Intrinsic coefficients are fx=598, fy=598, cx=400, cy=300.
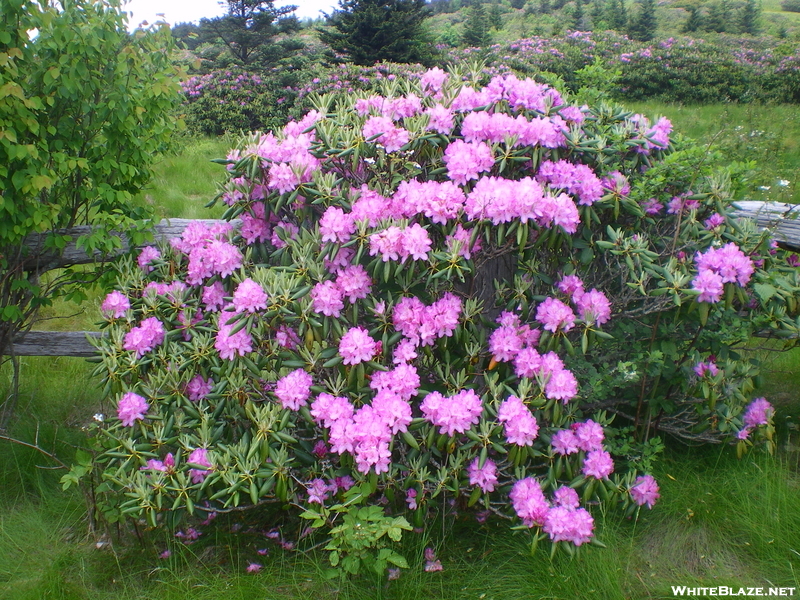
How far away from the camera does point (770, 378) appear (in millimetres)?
3553

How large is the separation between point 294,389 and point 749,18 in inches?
1297

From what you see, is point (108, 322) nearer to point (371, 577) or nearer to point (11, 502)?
point (11, 502)

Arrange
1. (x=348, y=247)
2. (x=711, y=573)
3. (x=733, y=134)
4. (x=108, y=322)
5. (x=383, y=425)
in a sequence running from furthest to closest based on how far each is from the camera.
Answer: (x=733, y=134)
(x=108, y=322)
(x=348, y=247)
(x=711, y=573)
(x=383, y=425)

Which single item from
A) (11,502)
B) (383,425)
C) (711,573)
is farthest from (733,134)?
(11,502)

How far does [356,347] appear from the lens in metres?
2.20

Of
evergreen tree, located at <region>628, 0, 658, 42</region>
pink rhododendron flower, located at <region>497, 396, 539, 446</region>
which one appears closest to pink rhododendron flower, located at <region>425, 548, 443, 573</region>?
pink rhododendron flower, located at <region>497, 396, 539, 446</region>

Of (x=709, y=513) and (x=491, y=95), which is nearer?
(x=709, y=513)

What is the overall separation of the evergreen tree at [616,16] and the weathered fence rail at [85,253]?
24.8m

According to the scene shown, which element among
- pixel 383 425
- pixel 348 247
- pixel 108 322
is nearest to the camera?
pixel 383 425

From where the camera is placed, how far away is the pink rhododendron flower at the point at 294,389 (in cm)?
224

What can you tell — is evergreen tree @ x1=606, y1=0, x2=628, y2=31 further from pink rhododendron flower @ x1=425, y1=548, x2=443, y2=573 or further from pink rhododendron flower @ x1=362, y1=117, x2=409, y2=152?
pink rhododendron flower @ x1=425, y1=548, x2=443, y2=573

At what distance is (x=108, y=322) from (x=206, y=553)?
1117 millimetres

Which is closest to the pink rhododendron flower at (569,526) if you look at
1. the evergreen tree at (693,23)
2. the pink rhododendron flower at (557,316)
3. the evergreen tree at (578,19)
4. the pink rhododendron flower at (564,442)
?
the pink rhododendron flower at (564,442)

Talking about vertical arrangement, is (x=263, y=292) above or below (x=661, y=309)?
above
